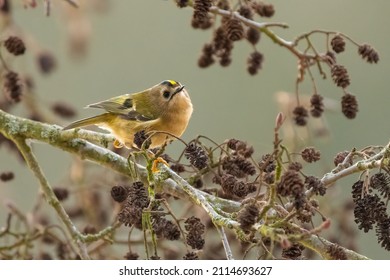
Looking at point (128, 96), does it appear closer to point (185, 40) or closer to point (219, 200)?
point (219, 200)

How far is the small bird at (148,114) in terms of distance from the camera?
3.49 m

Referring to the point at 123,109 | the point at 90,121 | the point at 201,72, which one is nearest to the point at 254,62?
the point at 123,109

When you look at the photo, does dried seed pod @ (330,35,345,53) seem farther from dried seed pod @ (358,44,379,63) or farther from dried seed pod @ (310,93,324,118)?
dried seed pod @ (310,93,324,118)

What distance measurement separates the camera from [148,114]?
11.7 feet

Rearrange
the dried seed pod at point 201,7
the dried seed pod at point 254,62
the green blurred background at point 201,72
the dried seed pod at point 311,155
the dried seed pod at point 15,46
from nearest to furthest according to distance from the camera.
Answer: the dried seed pod at point 311,155 < the dried seed pod at point 201,7 < the dried seed pod at point 15,46 < the dried seed pod at point 254,62 < the green blurred background at point 201,72

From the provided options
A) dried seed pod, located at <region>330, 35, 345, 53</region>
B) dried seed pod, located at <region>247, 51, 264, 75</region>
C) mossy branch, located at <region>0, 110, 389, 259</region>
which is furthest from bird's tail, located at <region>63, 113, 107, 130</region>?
dried seed pod, located at <region>330, 35, 345, 53</region>

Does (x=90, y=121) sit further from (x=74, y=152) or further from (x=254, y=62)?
(x=254, y=62)

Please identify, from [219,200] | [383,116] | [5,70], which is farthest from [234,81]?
[219,200]

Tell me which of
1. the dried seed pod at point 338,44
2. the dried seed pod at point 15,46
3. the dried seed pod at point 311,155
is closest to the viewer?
the dried seed pod at point 311,155

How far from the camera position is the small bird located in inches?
137

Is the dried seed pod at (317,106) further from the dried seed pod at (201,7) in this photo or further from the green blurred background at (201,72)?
the green blurred background at (201,72)

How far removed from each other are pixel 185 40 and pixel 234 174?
5.33 metres

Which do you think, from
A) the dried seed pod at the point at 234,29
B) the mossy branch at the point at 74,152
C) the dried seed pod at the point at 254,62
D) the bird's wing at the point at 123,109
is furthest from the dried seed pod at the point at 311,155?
the bird's wing at the point at 123,109
